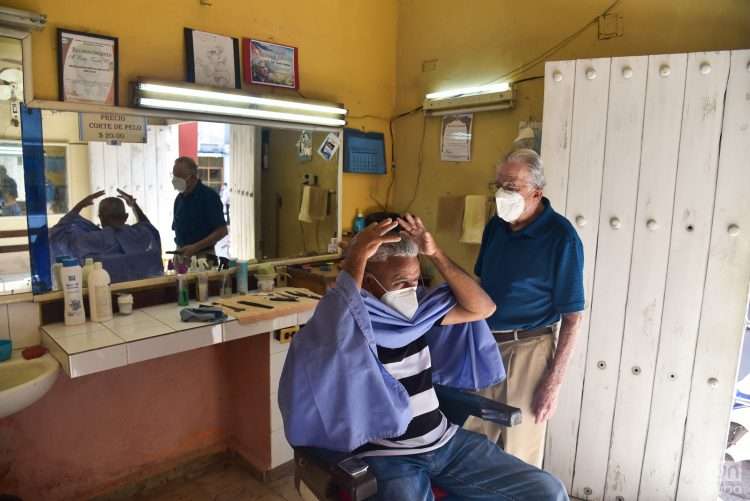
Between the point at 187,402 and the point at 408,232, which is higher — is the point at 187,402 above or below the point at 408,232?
below

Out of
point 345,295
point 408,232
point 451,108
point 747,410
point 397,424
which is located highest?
point 451,108

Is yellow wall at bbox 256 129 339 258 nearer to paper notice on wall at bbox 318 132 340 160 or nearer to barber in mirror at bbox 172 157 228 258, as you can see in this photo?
paper notice on wall at bbox 318 132 340 160

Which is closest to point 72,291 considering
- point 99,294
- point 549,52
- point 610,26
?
Result: point 99,294

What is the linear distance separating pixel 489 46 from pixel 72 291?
2.38m

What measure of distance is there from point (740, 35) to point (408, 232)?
1731 millimetres

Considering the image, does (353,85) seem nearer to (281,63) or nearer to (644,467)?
(281,63)

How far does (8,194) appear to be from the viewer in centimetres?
197

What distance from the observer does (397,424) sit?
1.38m

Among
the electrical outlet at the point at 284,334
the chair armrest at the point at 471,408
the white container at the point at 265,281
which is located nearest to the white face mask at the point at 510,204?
the chair armrest at the point at 471,408

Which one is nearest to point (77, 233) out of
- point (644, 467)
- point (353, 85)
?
point (353, 85)

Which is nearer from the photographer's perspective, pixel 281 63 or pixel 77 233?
pixel 77 233

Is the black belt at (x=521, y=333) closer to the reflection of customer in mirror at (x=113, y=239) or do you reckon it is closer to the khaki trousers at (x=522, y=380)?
the khaki trousers at (x=522, y=380)

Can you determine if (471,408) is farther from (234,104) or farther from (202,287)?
(234,104)

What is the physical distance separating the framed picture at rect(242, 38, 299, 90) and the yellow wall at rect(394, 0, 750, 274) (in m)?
0.84
